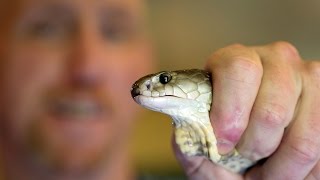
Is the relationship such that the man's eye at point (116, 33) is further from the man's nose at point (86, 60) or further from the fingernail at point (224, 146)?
the fingernail at point (224, 146)

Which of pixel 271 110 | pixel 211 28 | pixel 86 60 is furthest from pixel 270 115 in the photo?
pixel 211 28

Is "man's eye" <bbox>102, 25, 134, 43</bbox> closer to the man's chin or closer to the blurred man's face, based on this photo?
the blurred man's face

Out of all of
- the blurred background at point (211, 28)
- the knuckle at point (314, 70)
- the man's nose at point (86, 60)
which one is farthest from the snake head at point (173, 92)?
the blurred background at point (211, 28)

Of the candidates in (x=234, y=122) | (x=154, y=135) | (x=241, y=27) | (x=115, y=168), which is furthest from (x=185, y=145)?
(x=154, y=135)

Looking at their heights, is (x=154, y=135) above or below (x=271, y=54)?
below

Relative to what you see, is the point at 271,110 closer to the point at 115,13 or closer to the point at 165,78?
the point at 165,78

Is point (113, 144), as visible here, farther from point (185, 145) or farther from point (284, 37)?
point (284, 37)
